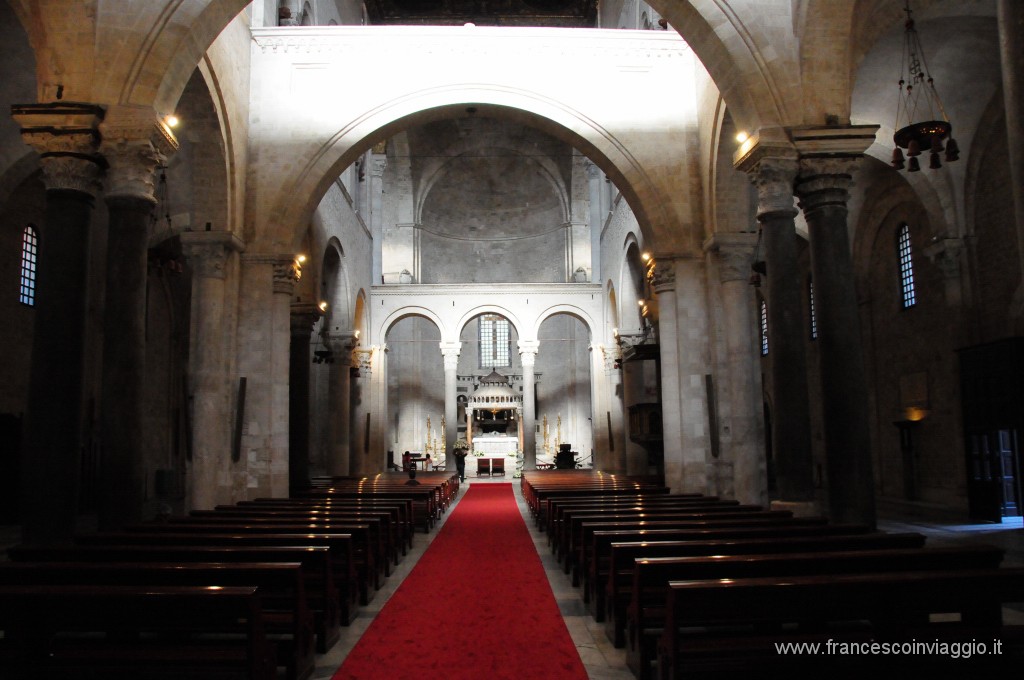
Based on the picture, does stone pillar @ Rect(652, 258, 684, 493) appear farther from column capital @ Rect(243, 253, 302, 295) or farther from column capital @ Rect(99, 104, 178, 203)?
column capital @ Rect(99, 104, 178, 203)

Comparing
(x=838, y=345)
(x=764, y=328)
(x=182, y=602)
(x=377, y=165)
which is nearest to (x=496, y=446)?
(x=377, y=165)

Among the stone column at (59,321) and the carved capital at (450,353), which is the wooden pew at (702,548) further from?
the carved capital at (450,353)

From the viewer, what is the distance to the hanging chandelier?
1094cm

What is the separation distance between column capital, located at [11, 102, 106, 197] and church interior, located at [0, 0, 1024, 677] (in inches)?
1.3

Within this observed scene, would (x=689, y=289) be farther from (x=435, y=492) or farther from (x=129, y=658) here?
(x=129, y=658)

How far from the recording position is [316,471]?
30.3 meters

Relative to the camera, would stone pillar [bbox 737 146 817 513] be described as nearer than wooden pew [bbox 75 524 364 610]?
No

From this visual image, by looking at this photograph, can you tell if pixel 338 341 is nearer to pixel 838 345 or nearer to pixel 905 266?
pixel 905 266

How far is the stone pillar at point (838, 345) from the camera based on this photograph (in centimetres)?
912

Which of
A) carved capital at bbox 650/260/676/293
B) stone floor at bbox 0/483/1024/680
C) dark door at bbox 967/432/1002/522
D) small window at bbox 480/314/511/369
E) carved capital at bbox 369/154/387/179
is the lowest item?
stone floor at bbox 0/483/1024/680

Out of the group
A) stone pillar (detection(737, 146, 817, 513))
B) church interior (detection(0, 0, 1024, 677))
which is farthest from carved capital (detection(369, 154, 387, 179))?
stone pillar (detection(737, 146, 817, 513))

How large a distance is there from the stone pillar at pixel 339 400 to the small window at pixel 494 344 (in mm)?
14356

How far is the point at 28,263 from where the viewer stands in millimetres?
18219

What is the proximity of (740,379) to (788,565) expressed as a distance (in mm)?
9672
